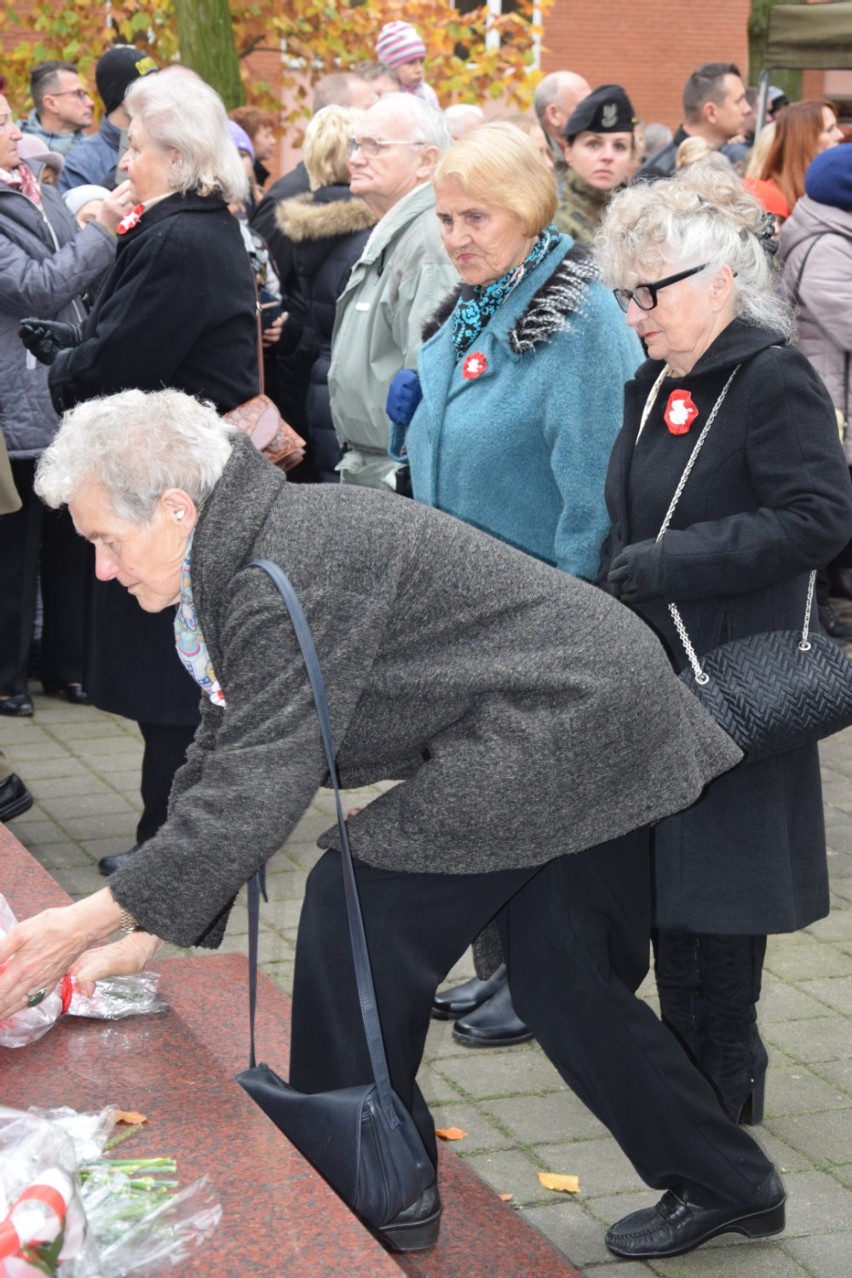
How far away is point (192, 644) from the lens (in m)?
2.84

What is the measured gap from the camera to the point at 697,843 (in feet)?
11.3

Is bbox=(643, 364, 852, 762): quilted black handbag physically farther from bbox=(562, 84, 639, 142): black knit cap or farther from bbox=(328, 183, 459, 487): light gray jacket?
bbox=(562, 84, 639, 142): black knit cap

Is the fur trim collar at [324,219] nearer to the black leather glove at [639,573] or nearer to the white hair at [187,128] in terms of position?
the white hair at [187,128]

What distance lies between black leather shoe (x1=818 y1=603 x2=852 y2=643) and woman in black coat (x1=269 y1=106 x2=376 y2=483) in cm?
241

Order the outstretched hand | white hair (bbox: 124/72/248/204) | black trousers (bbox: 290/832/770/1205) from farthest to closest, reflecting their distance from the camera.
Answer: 1. white hair (bbox: 124/72/248/204)
2. the outstretched hand
3. black trousers (bbox: 290/832/770/1205)

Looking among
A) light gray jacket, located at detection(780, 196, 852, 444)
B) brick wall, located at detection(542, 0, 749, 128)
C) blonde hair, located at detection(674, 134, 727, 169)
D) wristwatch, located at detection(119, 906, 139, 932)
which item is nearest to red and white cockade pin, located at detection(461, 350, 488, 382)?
wristwatch, located at detection(119, 906, 139, 932)

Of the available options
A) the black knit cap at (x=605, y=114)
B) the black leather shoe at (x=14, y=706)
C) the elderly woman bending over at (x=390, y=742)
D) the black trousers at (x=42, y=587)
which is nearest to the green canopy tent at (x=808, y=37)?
the black knit cap at (x=605, y=114)

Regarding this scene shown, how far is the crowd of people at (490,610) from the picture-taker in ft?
8.80

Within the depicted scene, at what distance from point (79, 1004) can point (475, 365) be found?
1.77 metres

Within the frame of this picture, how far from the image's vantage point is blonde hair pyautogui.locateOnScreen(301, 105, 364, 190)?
7.11 metres

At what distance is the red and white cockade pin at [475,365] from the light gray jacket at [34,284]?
265 centimetres

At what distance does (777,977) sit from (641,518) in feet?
5.41

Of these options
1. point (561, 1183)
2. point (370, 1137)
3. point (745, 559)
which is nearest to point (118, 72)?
point (745, 559)

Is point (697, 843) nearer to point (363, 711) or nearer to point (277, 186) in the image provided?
point (363, 711)
